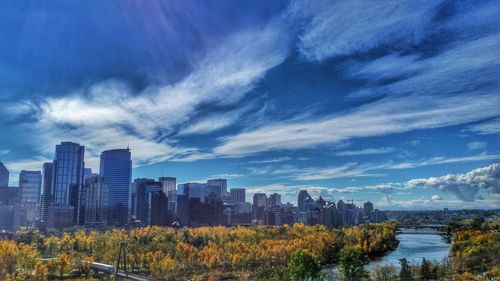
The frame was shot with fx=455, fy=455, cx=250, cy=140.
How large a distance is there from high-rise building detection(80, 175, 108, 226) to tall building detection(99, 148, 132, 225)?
4233 millimetres

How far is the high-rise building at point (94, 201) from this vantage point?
94.4m

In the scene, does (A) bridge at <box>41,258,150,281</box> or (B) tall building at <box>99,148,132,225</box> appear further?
(B) tall building at <box>99,148,132,225</box>

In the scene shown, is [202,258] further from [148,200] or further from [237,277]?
[148,200]

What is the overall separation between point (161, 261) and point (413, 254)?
29176 mm

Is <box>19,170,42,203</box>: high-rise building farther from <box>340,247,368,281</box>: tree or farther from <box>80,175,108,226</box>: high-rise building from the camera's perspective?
<box>340,247,368,281</box>: tree

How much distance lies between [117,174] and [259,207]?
3703 cm

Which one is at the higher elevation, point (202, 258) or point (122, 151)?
point (122, 151)

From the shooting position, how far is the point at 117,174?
370 ft

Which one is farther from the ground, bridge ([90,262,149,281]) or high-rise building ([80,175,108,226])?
high-rise building ([80,175,108,226])

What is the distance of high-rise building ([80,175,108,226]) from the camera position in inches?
3716

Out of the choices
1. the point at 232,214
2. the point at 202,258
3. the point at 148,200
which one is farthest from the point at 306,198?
the point at 202,258

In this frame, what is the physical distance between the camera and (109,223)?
9150 cm

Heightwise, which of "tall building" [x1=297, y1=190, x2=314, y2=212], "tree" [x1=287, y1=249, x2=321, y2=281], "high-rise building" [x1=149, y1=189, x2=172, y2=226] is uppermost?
"tall building" [x1=297, y1=190, x2=314, y2=212]

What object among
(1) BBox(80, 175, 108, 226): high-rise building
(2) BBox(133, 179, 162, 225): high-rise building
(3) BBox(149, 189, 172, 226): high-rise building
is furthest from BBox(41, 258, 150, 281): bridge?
(1) BBox(80, 175, 108, 226): high-rise building
